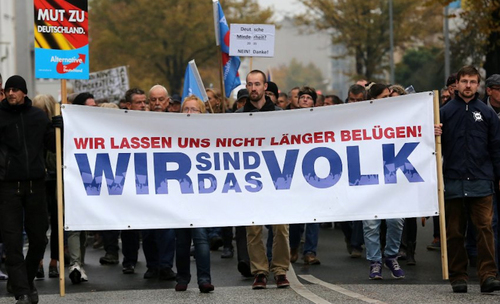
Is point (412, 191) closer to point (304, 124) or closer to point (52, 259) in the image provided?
point (304, 124)

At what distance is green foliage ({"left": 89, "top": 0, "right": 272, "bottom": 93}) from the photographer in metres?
54.2

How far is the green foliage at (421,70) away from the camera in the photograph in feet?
187

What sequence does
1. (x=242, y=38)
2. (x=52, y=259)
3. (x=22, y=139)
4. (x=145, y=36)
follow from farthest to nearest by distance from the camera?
(x=145, y=36), (x=242, y=38), (x=52, y=259), (x=22, y=139)

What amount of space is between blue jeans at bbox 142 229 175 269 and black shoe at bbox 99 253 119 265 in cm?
157

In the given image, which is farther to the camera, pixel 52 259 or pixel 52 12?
pixel 52 259

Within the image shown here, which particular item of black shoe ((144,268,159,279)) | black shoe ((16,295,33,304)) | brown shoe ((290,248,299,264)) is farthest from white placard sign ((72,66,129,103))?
black shoe ((16,295,33,304))

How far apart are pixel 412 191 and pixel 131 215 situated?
97.8 inches

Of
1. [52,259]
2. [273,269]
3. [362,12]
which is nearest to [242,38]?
[52,259]

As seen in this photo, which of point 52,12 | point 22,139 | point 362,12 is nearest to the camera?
point 22,139

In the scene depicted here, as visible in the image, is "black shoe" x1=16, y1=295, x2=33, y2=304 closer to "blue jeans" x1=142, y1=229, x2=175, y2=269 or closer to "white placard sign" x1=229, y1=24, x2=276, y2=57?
"blue jeans" x1=142, y1=229, x2=175, y2=269

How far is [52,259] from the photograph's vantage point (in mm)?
12227

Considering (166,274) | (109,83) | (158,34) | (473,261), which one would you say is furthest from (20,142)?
(158,34)

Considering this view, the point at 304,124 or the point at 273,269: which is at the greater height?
the point at 304,124

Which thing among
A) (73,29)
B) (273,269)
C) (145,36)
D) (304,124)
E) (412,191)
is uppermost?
(145,36)
